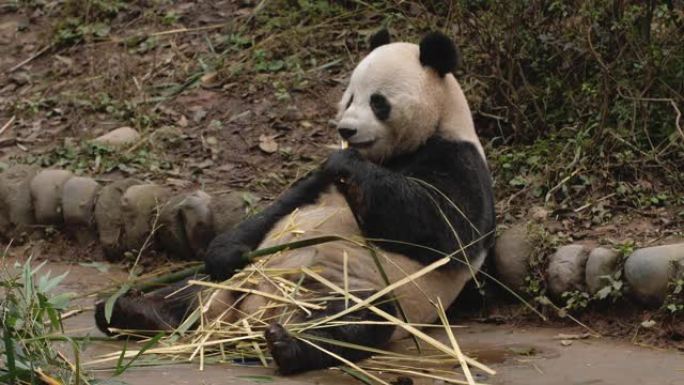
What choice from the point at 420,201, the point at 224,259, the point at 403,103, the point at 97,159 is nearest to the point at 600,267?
the point at 420,201

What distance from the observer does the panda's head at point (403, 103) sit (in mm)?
6297

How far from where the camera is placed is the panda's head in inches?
248

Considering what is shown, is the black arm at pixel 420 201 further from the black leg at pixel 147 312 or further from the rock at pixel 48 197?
the rock at pixel 48 197

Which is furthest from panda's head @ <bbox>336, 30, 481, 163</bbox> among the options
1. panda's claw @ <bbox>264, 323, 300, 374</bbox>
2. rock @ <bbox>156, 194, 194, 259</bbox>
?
rock @ <bbox>156, 194, 194, 259</bbox>

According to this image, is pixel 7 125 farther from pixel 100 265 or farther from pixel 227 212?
pixel 227 212

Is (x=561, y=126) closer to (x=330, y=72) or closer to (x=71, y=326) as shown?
(x=330, y=72)

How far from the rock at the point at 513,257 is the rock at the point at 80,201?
2785mm

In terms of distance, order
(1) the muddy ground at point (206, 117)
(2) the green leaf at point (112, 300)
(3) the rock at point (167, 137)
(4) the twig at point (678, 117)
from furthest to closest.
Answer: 1. (3) the rock at point (167, 137)
2. (4) the twig at point (678, 117)
3. (1) the muddy ground at point (206, 117)
4. (2) the green leaf at point (112, 300)

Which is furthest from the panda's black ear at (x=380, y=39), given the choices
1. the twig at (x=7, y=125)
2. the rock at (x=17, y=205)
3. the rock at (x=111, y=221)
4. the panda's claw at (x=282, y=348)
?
the twig at (x=7, y=125)

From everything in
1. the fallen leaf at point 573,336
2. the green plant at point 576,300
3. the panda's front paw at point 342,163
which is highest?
the panda's front paw at point 342,163

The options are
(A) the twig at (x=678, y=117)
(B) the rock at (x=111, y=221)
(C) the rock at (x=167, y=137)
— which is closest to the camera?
(A) the twig at (x=678, y=117)

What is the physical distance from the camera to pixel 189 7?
10172 mm

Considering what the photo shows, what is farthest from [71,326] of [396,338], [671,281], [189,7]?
[189,7]

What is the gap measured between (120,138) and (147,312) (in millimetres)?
2937
